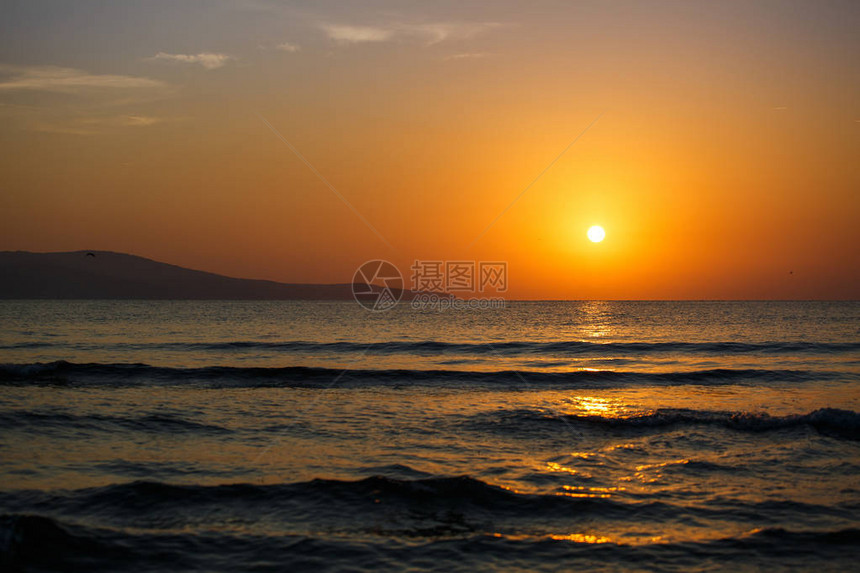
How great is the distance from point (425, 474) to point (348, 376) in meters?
16.5

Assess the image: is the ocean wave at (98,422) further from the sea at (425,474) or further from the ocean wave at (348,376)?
the ocean wave at (348,376)

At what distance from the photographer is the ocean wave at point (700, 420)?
15.8 m

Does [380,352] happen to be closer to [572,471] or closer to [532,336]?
[532,336]

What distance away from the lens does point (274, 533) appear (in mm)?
8961

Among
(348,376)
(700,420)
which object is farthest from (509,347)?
(700,420)

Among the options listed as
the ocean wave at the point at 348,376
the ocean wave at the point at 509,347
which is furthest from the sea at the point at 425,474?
the ocean wave at the point at 509,347

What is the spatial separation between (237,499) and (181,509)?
0.87 metres

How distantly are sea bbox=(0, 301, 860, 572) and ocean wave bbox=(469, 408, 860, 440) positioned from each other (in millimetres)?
85

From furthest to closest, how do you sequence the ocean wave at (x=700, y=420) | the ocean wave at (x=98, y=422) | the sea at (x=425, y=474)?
the ocean wave at (x=700, y=420) < the ocean wave at (x=98, y=422) < the sea at (x=425, y=474)

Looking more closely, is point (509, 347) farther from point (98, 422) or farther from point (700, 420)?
point (98, 422)

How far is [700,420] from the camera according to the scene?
55.2 feet

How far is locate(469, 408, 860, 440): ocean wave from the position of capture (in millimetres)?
15766

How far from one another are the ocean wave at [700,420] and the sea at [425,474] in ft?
0.28

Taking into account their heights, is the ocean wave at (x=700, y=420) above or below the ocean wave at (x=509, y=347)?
above
